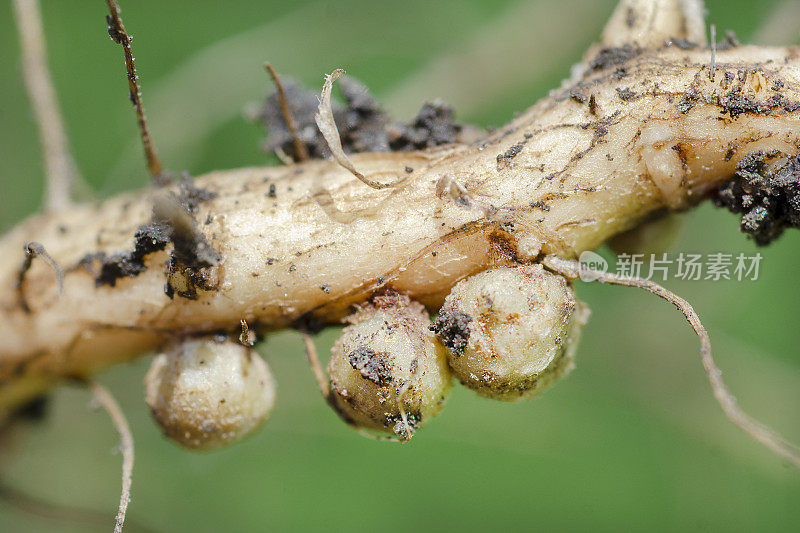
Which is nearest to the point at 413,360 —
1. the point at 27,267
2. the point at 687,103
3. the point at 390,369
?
the point at 390,369

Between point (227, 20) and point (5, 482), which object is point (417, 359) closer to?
point (5, 482)

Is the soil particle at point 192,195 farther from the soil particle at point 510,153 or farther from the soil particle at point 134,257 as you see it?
the soil particle at point 510,153

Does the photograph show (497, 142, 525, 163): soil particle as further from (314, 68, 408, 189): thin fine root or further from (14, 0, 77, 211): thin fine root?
(14, 0, 77, 211): thin fine root

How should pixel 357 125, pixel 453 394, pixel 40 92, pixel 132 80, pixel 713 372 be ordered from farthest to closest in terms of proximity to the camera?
pixel 453 394 < pixel 40 92 < pixel 357 125 < pixel 132 80 < pixel 713 372

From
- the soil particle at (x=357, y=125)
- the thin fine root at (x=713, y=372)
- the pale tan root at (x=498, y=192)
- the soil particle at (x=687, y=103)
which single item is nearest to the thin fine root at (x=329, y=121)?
the pale tan root at (x=498, y=192)

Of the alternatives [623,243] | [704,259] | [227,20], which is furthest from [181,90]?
[704,259]

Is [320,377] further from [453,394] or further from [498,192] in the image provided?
[453,394]

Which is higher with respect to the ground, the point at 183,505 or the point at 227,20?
the point at 227,20
